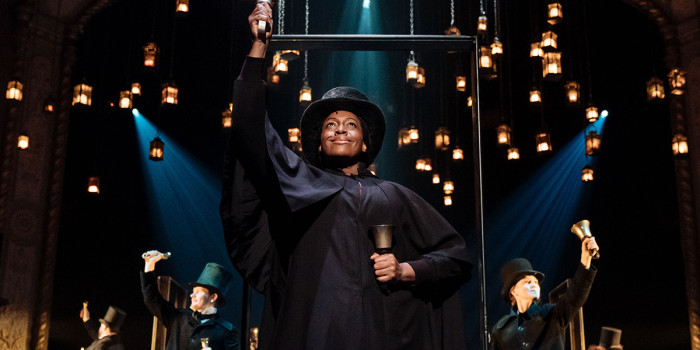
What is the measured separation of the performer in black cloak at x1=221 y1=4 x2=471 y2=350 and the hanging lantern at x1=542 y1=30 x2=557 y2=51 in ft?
18.7

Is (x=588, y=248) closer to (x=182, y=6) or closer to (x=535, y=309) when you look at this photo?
(x=535, y=309)

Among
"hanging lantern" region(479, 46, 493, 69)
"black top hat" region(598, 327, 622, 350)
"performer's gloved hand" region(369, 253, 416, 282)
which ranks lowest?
"black top hat" region(598, 327, 622, 350)

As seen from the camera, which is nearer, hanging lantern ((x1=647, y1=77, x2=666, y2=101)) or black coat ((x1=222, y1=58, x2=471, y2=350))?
black coat ((x1=222, y1=58, x2=471, y2=350))

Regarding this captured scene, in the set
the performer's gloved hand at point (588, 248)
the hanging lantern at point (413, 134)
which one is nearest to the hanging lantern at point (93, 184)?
the hanging lantern at point (413, 134)

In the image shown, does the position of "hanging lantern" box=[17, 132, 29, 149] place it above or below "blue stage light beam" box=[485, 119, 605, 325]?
above

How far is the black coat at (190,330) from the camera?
20.2ft

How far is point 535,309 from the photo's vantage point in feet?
17.1

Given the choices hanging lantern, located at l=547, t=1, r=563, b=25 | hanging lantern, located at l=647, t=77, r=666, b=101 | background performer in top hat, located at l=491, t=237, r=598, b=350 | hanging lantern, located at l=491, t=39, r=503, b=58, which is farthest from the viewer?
hanging lantern, located at l=647, t=77, r=666, b=101

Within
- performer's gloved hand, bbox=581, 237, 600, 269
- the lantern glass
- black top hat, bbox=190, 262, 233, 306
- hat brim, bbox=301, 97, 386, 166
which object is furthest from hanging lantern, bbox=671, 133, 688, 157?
hat brim, bbox=301, 97, 386, 166

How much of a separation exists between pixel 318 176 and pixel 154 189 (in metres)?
8.97

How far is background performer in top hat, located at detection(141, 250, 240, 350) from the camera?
19.5 feet

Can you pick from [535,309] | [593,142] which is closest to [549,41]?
[593,142]

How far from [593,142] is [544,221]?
283cm

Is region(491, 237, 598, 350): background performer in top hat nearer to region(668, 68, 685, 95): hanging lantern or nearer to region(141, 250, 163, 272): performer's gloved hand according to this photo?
region(141, 250, 163, 272): performer's gloved hand
